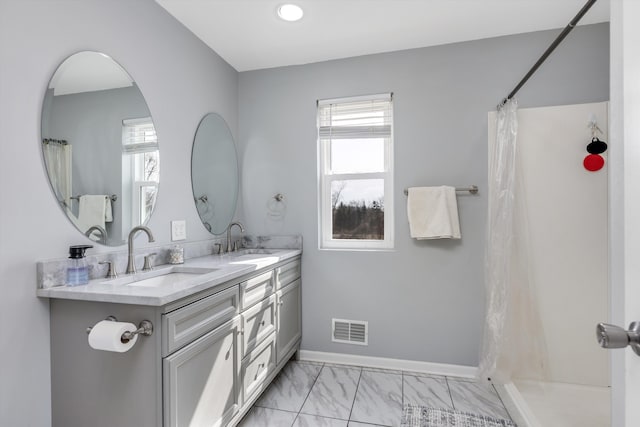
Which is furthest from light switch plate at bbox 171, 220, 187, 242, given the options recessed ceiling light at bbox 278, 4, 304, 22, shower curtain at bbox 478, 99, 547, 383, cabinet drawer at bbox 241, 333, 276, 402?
shower curtain at bbox 478, 99, 547, 383

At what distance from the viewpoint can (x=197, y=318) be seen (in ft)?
4.49

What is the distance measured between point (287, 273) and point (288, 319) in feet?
1.11

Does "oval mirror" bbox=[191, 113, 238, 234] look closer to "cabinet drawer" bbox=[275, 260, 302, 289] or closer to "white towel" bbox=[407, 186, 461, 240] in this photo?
"cabinet drawer" bbox=[275, 260, 302, 289]

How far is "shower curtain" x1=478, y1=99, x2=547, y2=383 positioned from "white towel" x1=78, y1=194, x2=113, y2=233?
2.21 m

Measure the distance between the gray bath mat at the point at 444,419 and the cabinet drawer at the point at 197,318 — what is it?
3.82ft

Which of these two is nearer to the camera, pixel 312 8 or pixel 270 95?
pixel 312 8

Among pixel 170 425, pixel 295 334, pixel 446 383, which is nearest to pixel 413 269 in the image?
pixel 446 383

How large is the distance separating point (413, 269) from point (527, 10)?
1.79 metres

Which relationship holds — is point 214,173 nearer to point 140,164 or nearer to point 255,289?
point 140,164

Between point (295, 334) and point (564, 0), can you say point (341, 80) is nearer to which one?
point (564, 0)

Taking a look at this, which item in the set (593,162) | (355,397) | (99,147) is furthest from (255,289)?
(593,162)

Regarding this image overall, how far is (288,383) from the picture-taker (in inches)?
87.1

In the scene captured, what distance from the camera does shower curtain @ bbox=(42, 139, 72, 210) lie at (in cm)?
133

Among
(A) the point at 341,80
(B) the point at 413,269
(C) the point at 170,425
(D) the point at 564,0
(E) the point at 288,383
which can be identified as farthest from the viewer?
(A) the point at 341,80
